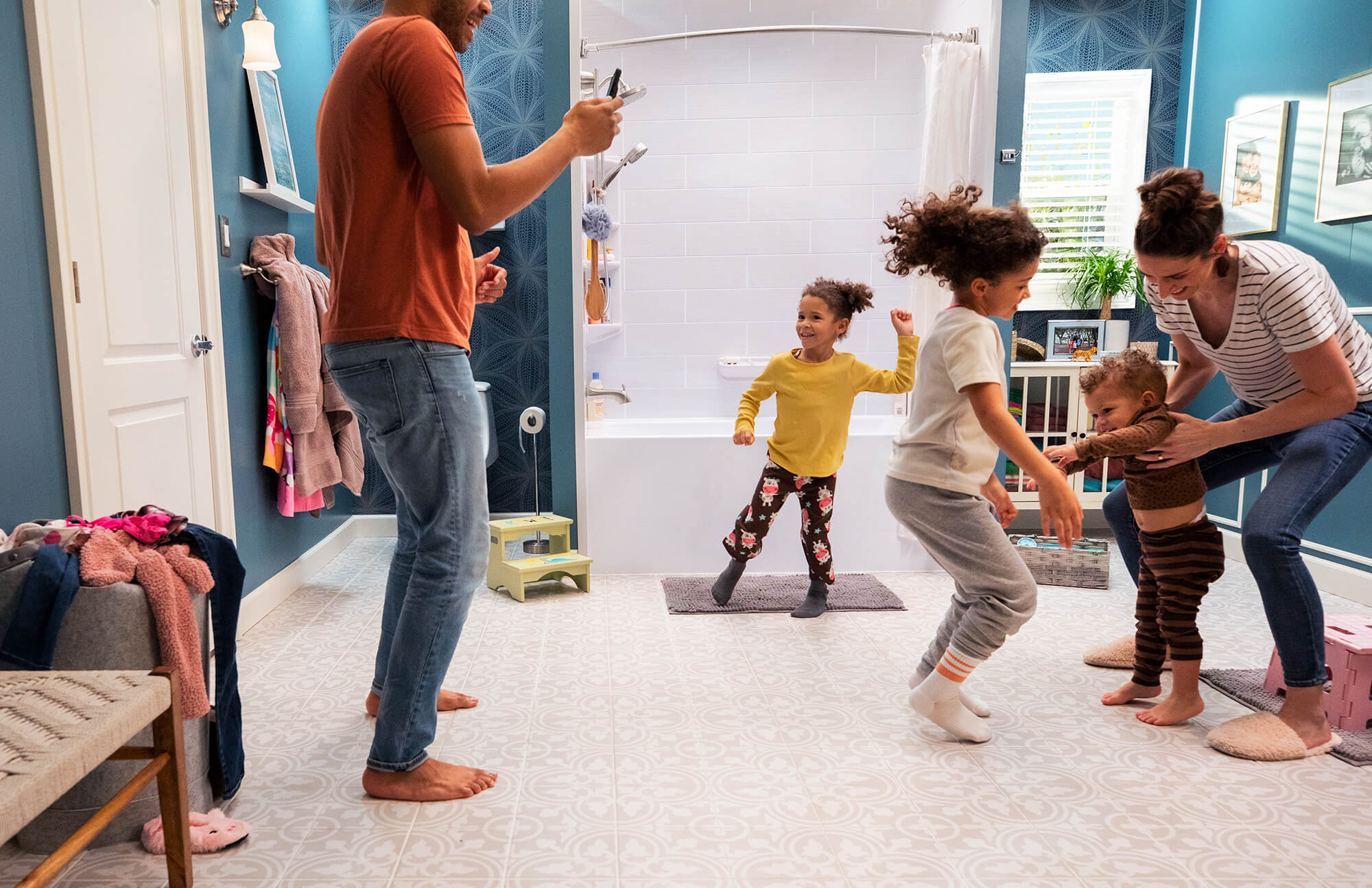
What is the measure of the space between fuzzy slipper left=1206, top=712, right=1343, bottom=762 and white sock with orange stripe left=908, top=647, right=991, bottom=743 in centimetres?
44

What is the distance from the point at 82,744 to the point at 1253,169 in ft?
12.2

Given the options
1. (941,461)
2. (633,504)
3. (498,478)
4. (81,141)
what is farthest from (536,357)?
→ (941,461)

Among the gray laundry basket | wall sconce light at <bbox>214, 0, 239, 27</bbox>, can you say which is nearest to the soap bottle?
wall sconce light at <bbox>214, 0, 239, 27</bbox>

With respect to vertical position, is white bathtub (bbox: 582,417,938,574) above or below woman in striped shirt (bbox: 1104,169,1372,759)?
below

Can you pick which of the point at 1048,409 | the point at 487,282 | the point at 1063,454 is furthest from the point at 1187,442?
the point at 1048,409

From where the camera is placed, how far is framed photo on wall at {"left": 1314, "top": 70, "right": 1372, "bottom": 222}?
2745 millimetres

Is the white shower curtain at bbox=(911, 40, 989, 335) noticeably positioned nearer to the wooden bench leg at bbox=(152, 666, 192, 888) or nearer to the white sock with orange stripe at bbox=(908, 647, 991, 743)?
the white sock with orange stripe at bbox=(908, 647, 991, 743)

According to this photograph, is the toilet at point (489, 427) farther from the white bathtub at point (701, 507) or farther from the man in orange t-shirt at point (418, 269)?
the man in orange t-shirt at point (418, 269)

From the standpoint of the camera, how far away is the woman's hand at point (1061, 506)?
157 centimetres

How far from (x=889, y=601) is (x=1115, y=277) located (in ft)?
5.97

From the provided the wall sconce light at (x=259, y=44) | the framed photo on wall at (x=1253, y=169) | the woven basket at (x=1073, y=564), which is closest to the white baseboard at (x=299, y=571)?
the wall sconce light at (x=259, y=44)

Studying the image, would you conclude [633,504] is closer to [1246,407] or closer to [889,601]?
[889,601]

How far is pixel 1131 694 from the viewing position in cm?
197

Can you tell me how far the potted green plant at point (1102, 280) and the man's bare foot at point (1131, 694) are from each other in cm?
208
